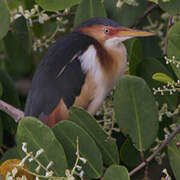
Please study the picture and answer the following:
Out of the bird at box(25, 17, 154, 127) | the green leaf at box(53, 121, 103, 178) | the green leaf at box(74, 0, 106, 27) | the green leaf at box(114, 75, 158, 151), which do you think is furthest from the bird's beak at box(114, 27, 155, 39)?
the green leaf at box(53, 121, 103, 178)

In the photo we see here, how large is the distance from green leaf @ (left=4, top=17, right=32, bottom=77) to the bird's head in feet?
0.58

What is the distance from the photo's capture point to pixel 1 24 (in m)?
1.33

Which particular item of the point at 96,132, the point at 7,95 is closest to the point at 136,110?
the point at 96,132

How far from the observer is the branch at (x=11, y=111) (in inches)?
54.8

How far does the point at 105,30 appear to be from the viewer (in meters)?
1.30

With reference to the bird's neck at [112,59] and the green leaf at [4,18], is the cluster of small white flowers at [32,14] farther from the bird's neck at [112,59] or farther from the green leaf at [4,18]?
the bird's neck at [112,59]

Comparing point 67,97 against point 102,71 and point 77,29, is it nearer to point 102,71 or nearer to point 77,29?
point 102,71

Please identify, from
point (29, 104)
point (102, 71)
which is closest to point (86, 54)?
point (102, 71)

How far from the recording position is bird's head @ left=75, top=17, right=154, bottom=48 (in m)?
1.27

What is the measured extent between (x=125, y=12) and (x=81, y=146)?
19.2 inches

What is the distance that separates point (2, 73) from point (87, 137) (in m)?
0.55

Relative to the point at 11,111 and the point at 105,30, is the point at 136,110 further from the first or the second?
the point at 11,111

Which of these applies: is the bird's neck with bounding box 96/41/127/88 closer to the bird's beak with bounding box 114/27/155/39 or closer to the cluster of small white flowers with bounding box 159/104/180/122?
the bird's beak with bounding box 114/27/155/39

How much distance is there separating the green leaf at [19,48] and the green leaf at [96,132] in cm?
41
